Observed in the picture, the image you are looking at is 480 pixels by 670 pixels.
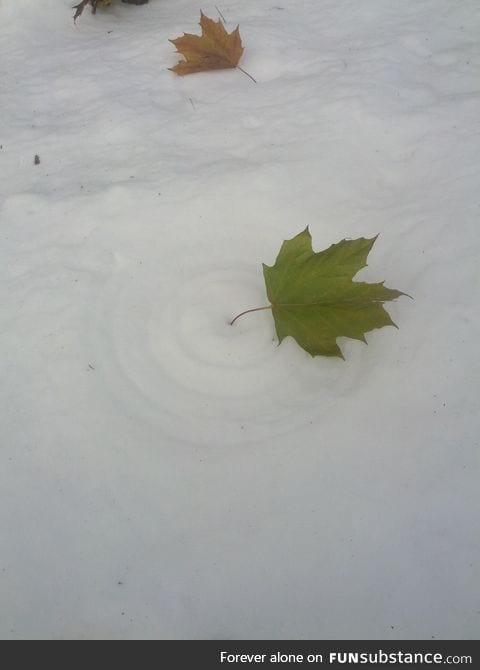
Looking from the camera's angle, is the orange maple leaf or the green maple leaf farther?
the orange maple leaf

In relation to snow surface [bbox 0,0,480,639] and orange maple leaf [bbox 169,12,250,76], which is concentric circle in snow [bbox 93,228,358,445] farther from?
orange maple leaf [bbox 169,12,250,76]

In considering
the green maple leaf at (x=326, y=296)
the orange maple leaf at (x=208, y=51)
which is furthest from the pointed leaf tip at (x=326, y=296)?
the orange maple leaf at (x=208, y=51)

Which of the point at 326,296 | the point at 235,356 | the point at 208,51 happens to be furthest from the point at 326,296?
the point at 208,51

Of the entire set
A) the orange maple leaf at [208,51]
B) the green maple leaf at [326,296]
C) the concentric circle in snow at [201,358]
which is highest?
the orange maple leaf at [208,51]

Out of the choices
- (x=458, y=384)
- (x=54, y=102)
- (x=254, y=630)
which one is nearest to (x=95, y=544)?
(x=254, y=630)

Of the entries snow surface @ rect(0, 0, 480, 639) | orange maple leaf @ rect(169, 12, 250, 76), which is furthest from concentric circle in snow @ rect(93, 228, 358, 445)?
orange maple leaf @ rect(169, 12, 250, 76)

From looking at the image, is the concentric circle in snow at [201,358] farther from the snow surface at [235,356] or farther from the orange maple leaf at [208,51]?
the orange maple leaf at [208,51]

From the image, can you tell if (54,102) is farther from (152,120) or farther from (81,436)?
(81,436)
